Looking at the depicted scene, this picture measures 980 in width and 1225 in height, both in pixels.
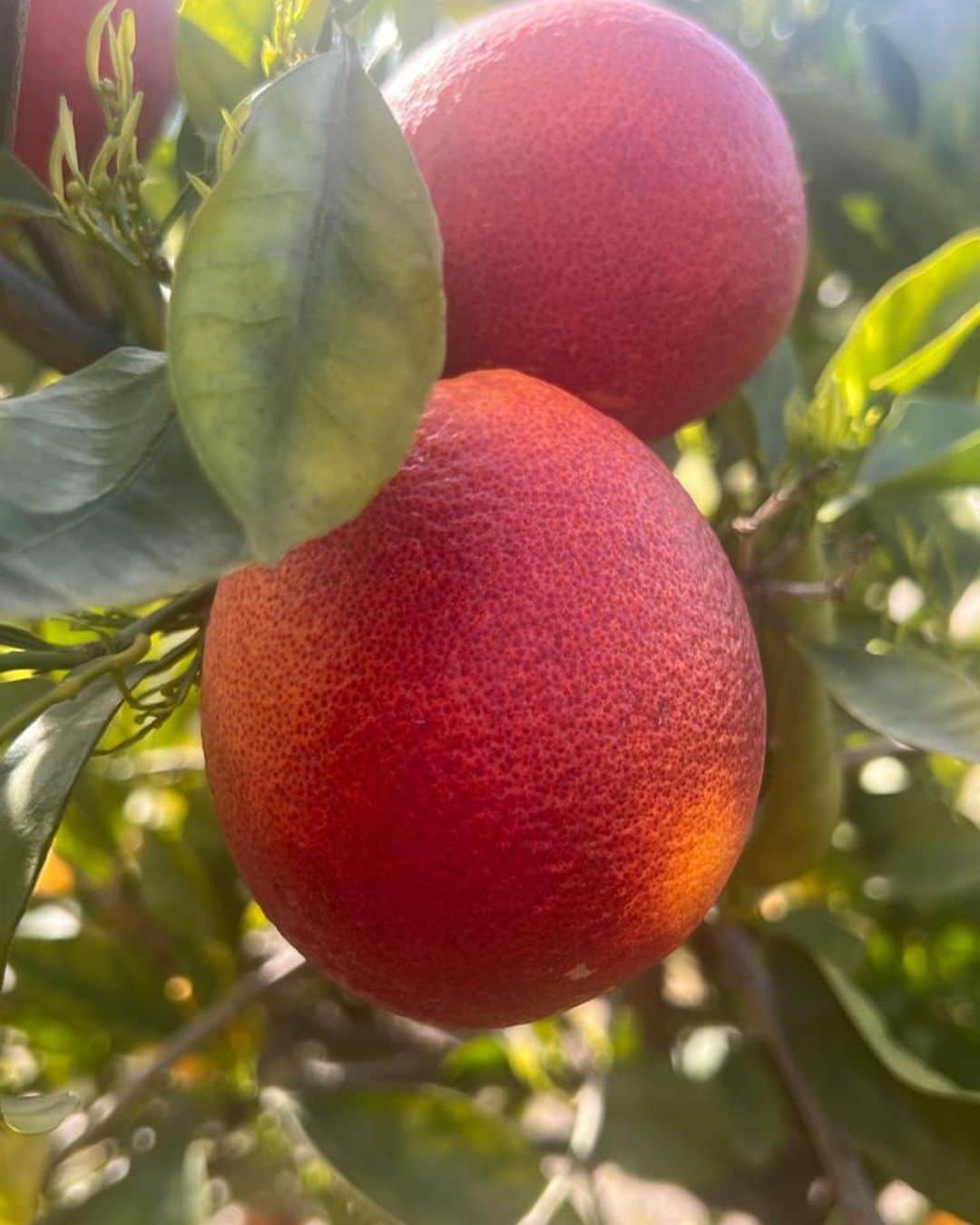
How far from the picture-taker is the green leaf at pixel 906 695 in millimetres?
394

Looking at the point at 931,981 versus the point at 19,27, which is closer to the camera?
the point at 19,27

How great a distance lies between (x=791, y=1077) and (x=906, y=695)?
279 mm

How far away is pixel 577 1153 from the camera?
610 millimetres

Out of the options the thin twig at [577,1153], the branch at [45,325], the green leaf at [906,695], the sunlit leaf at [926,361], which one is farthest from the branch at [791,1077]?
the branch at [45,325]

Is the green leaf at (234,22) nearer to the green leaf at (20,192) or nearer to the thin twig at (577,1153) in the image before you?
the green leaf at (20,192)

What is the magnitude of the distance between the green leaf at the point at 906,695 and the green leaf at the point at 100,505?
269mm

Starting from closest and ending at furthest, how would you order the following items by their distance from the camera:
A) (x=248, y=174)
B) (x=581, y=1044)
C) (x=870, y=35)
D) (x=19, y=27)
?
(x=248, y=174)
(x=19, y=27)
(x=870, y=35)
(x=581, y=1044)

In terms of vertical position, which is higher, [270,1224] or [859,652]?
[859,652]

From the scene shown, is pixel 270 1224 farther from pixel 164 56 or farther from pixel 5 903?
pixel 164 56

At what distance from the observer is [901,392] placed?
0.42 meters

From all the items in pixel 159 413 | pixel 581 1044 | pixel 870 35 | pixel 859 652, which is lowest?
pixel 581 1044

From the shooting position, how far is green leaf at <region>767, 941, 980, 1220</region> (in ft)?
1.66

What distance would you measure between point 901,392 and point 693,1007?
490 millimetres

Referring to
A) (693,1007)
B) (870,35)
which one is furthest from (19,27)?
(693,1007)
